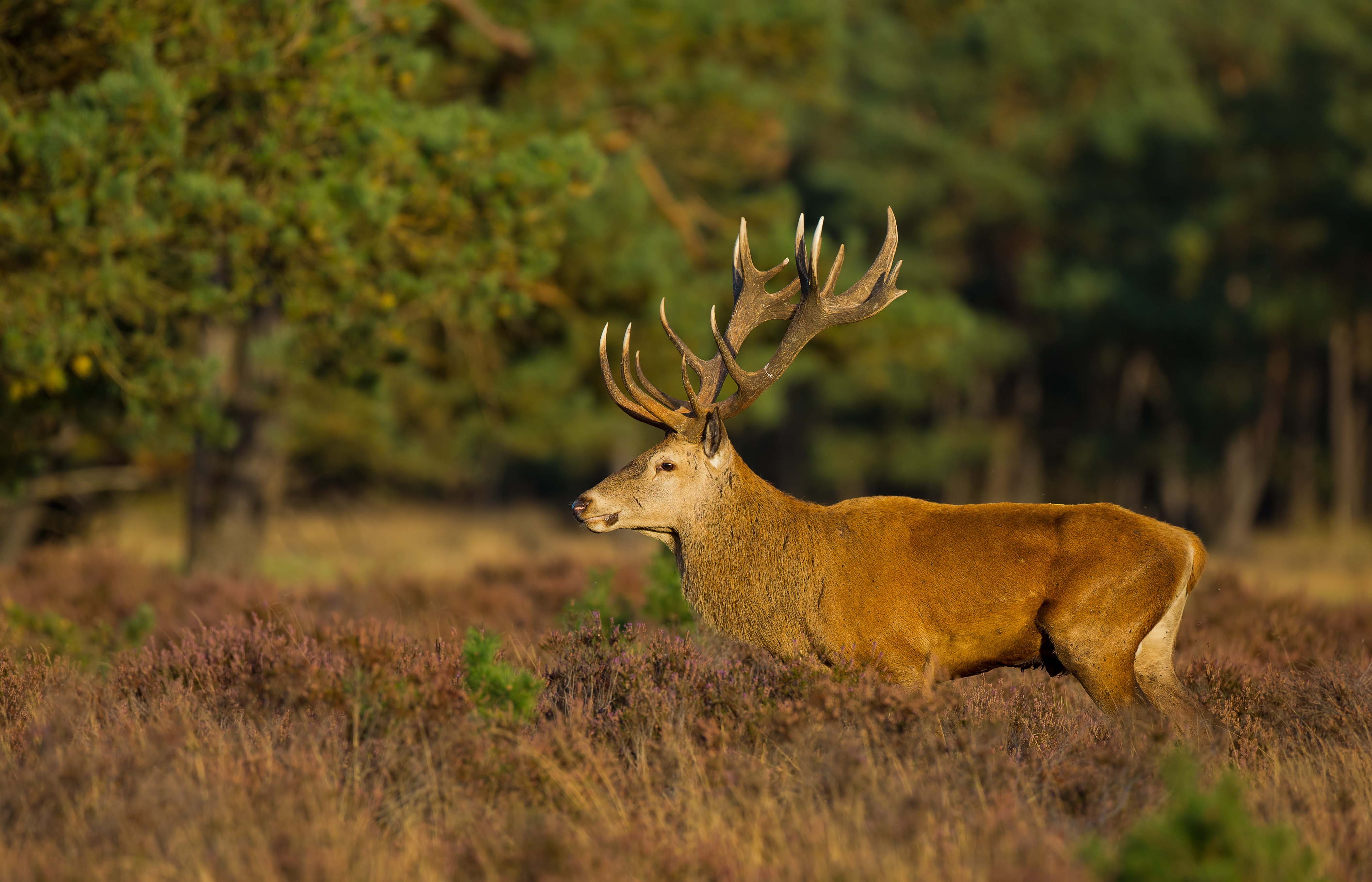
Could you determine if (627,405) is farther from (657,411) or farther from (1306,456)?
(1306,456)

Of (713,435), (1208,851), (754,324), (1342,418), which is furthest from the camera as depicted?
(1342,418)

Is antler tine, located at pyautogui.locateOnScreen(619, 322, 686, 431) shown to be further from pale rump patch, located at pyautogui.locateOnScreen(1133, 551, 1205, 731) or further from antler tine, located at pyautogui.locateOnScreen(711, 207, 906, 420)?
pale rump patch, located at pyautogui.locateOnScreen(1133, 551, 1205, 731)

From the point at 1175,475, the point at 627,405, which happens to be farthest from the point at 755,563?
the point at 1175,475

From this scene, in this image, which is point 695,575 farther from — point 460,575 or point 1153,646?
point 460,575

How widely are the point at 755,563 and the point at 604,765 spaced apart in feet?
6.22

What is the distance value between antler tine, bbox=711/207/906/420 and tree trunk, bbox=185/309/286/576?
9070mm

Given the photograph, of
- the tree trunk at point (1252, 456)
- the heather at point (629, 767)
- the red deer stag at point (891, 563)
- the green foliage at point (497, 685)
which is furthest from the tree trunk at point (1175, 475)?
the green foliage at point (497, 685)

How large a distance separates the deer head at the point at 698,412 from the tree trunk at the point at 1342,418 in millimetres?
21519

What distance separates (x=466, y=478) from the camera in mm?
29672

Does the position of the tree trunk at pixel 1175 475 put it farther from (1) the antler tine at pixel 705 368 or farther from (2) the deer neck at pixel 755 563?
(2) the deer neck at pixel 755 563

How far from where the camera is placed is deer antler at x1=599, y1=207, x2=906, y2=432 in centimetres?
682

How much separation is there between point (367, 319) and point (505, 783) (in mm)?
6479

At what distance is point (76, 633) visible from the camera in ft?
29.8

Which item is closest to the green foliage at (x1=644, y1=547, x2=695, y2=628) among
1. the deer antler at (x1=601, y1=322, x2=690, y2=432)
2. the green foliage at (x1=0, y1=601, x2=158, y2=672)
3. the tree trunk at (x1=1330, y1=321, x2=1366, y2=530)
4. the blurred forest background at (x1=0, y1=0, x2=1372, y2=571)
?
the deer antler at (x1=601, y1=322, x2=690, y2=432)
